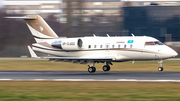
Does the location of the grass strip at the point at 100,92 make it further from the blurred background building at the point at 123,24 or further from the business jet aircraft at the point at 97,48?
the blurred background building at the point at 123,24

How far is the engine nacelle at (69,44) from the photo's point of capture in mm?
29875

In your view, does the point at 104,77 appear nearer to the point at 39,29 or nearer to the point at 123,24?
the point at 39,29

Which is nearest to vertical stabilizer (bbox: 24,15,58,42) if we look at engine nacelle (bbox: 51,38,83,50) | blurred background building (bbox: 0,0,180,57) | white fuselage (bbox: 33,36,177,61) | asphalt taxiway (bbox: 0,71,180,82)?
engine nacelle (bbox: 51,38,83,50)

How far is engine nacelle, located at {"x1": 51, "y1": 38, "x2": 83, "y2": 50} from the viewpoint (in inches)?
1176

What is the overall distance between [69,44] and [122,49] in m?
5.09

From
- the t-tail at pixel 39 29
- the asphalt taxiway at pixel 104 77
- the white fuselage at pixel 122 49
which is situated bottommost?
the asphalt taxiway at pixel 104 77

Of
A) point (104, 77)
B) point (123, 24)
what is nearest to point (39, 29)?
point (104, 77)

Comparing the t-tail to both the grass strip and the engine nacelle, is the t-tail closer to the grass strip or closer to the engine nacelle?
the engine nacelle

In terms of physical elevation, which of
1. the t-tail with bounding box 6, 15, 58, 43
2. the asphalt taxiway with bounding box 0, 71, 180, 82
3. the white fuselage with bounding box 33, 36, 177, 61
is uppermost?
the t-tail with bounding box 6, 15, 58, 43

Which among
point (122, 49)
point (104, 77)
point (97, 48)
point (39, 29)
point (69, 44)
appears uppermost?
point (39, 29)

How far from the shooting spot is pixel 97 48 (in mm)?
29562

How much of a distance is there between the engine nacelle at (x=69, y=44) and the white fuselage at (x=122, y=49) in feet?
0.35

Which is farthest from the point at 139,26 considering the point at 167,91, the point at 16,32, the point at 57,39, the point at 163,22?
the point at 167,91

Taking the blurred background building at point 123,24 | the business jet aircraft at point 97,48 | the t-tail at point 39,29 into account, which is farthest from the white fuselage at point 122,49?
the blurred background building at point 123,24
